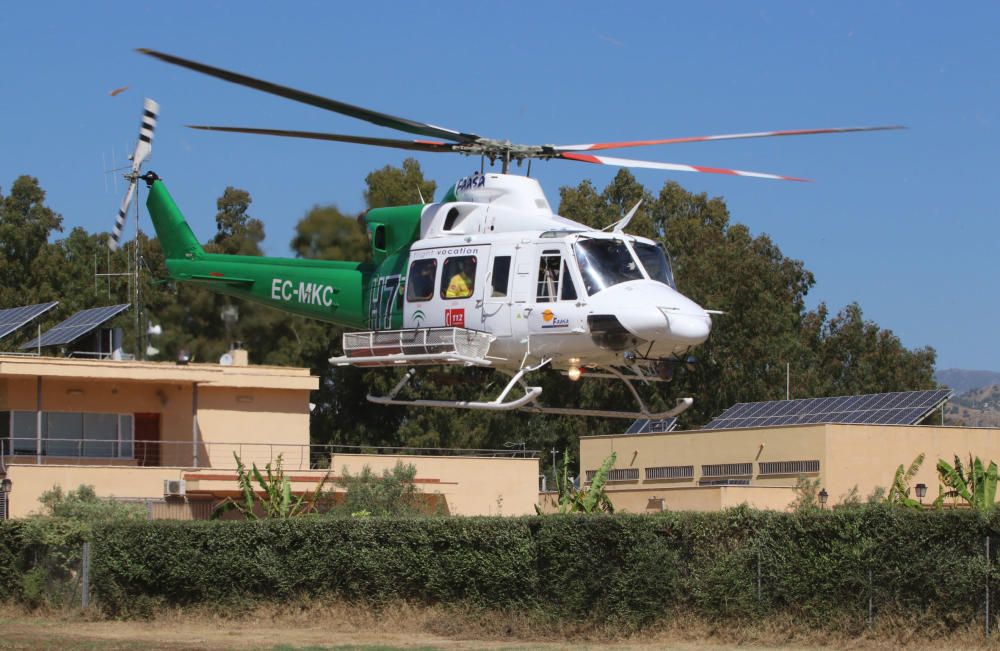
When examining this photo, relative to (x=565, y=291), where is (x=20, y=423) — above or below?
below

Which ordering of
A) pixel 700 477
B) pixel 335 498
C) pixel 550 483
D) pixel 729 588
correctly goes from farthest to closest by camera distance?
pixel 550 483
pixel 700 477
pixel 335 498
pixel 729 588

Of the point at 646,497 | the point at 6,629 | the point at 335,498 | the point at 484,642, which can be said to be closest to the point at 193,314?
the point at 335,498

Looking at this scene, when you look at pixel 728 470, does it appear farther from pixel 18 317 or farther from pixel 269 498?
pixel 18 317

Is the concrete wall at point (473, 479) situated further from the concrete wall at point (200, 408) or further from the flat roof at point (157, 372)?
the flat roof at point (157, 372)

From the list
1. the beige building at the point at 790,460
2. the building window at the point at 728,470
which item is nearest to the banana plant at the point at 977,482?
the beige building at the point at 790,460

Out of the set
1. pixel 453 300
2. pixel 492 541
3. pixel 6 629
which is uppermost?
pixel 453 300

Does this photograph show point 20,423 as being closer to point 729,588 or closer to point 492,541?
point 492,541

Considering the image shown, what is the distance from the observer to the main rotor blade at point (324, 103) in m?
20.3

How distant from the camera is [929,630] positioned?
866 inches

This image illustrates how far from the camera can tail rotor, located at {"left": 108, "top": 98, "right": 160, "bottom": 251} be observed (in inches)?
1286

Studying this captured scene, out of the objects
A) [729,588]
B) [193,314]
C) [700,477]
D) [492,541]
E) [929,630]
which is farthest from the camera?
[700,477]

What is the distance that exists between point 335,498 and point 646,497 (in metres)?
10.1

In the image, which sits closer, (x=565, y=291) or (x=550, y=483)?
(x=565, y=291)

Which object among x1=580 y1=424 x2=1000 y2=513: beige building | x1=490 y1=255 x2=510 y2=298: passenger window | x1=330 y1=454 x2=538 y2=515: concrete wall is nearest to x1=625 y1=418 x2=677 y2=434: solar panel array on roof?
x1=580 y1=424 x2=1000 y2=513: beige building
